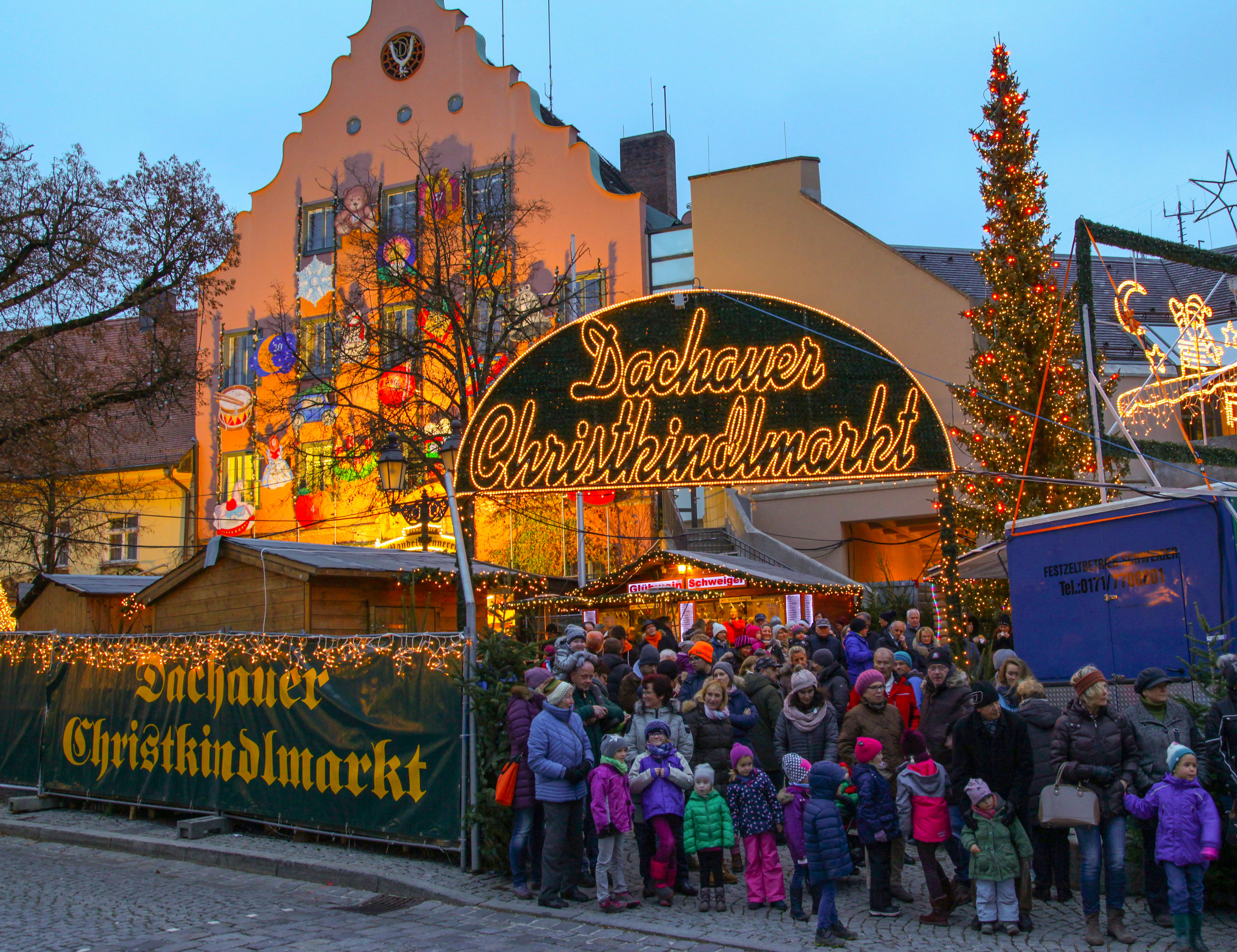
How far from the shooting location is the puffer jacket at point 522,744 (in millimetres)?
8930

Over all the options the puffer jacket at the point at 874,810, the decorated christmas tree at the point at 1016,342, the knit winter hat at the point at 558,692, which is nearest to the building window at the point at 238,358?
the decorated christmas tree at the point at 1016,342


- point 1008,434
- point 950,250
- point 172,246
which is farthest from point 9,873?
point 950,250

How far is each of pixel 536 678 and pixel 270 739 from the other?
12.3ft

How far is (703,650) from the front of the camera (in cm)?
1163

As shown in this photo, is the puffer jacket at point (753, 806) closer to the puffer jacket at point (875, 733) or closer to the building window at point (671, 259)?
the puffer jacket at point (875, 733)

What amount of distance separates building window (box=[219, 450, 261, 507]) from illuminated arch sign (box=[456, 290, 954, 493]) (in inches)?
810

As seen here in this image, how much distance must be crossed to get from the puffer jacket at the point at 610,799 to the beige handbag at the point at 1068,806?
3.05m

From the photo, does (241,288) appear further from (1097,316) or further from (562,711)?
(562,711)

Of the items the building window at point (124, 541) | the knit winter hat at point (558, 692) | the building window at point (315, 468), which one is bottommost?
the knit winter hat at point (558, 692)

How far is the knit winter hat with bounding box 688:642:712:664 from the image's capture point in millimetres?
11547

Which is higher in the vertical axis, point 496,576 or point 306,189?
point 306,189

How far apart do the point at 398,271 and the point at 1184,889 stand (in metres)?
23.0

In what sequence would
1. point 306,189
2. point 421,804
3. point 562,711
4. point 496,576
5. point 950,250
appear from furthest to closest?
point 306,189
point 950,250
point 496,576
point 421,804
point 562,711

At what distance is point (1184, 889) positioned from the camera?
7.14m
